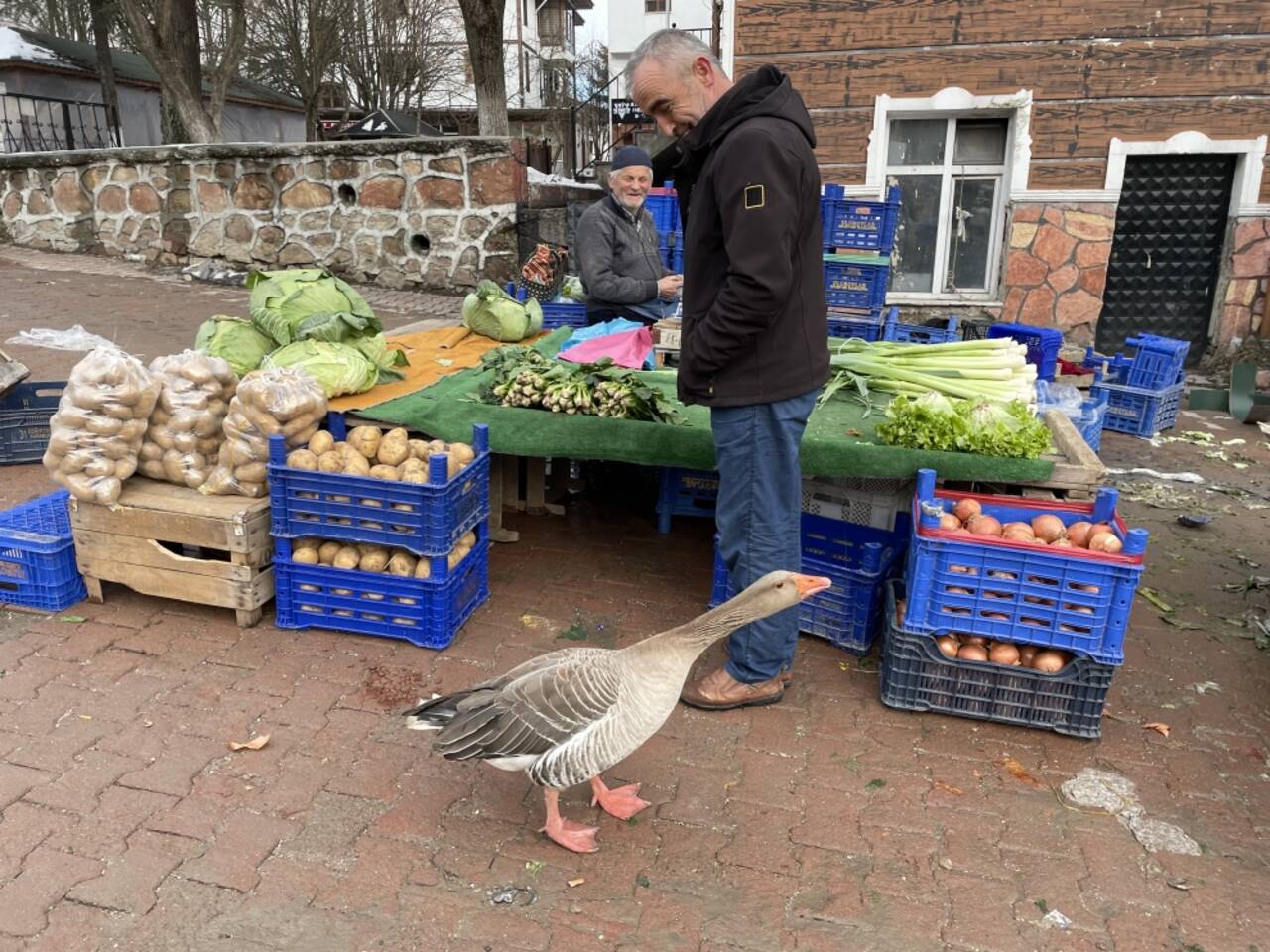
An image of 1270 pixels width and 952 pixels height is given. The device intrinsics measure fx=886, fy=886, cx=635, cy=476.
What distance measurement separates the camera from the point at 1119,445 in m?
8.25

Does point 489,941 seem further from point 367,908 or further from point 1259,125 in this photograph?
point 1259,125

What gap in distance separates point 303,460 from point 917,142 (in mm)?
9261

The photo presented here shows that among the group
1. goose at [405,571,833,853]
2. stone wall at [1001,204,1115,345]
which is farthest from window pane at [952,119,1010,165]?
goose at [405,571,833,853]

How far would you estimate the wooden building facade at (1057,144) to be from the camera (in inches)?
392

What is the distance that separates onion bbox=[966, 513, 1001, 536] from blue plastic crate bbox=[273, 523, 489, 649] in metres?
2.35

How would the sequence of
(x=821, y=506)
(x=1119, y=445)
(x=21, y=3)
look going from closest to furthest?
(x=821, y=506) → (x=1119, y=445) → (x=21, y=3)

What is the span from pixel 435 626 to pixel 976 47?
9530mm

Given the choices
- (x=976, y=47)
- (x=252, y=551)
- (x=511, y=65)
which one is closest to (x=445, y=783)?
(x=252, y=551)

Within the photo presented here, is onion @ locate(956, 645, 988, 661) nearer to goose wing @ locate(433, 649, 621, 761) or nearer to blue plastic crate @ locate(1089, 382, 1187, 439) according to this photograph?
goose wing @ locate(433, 649, 621, 761)

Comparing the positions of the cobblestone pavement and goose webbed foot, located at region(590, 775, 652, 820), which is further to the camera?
goose webbed foot, located at region(590, 775, 652, 820)

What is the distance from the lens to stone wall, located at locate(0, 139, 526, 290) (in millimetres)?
12547

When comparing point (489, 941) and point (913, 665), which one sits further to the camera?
point (913, 665)

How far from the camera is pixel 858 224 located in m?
7.28

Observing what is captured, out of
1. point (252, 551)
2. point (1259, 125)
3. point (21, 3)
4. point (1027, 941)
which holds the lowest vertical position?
point (1027, 941)
